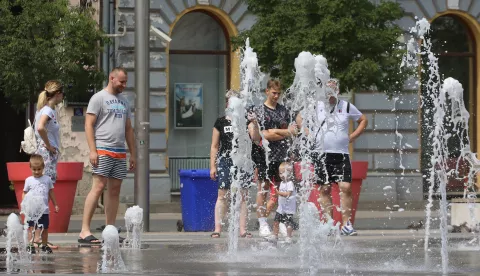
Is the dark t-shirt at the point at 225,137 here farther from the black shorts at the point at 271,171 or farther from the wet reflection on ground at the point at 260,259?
the wet reflection on ground at the point at 260,259

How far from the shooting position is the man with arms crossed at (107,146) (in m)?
15.2

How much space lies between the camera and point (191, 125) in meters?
27.1

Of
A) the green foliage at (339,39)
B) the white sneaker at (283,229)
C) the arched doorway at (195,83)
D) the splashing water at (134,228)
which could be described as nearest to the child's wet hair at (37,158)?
the splashing water at (134,228)

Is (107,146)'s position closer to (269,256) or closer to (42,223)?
(42,223)

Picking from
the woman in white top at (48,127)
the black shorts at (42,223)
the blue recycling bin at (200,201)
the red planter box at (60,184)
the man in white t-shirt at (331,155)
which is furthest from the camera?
the blue recycling bin at (200,201)

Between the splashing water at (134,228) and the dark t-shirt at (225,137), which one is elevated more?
the dark t-shirt at (225,137)

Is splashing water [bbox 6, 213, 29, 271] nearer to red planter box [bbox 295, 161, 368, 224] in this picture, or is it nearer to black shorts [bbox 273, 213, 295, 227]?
black shorts [bbox 273, 213, 295, 227]

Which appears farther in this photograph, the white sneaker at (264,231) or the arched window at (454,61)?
the arched window at (454,61)

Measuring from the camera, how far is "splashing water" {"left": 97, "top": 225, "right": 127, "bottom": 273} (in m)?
11.1

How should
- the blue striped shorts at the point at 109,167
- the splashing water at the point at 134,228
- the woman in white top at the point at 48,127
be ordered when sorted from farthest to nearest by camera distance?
the blue striped shorts at the point at 109,167 < the woman in white top at the point at 48,127 < the splashing water at the point at 134,228

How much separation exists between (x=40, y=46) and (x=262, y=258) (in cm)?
949

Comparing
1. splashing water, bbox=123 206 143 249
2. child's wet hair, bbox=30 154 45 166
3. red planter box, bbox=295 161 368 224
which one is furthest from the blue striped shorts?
red planter box, bbox=295 161 368 224

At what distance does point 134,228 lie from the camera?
14992 mm

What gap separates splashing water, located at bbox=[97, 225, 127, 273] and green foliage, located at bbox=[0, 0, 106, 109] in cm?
1007
